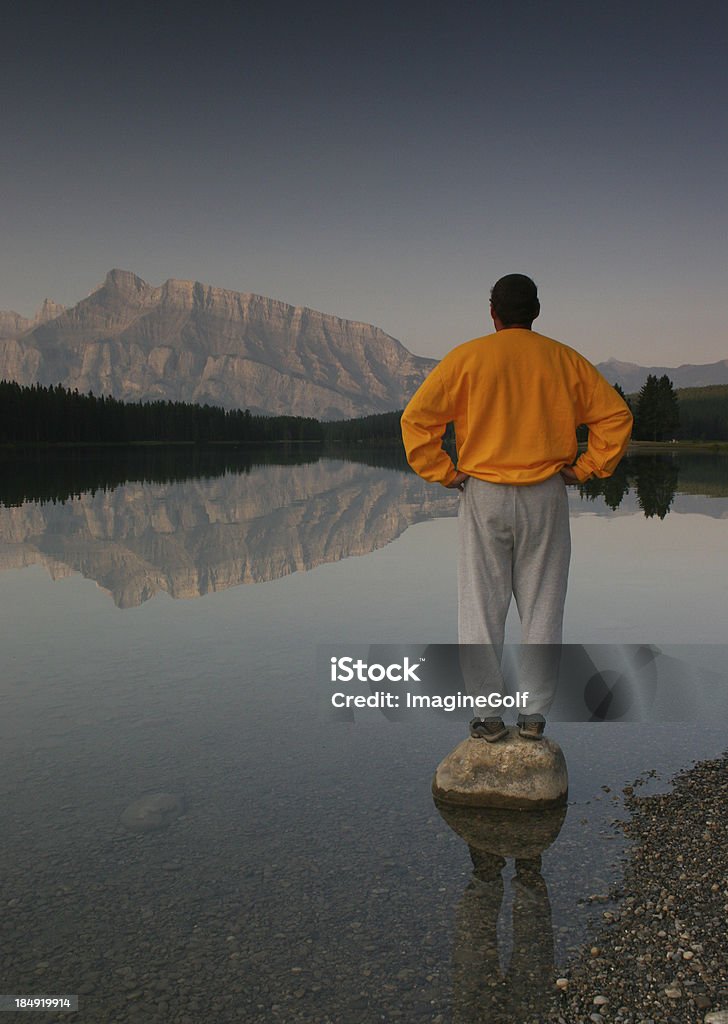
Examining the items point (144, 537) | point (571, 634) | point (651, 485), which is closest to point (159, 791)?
point (571, 634)

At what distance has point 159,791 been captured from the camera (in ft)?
21.3

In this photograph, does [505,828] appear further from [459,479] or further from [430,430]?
[430,430]

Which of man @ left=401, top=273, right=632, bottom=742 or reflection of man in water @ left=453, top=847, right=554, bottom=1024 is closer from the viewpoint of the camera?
reflection of man in water @ left=453, top=847, right=554, bottom=1024

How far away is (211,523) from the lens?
91.8ft

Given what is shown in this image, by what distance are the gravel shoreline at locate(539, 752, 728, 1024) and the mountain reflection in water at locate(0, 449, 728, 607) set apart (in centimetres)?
1087

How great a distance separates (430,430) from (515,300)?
1.28 m

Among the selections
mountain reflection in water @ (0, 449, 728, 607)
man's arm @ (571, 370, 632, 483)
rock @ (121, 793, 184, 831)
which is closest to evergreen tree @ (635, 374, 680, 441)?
mountain reflection in water @ (0, 449, 728, 607)

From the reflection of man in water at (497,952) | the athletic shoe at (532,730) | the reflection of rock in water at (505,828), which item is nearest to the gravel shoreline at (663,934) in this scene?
the reflection of man in water at (497,952)

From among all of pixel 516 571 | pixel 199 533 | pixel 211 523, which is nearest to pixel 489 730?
pixel 516 571

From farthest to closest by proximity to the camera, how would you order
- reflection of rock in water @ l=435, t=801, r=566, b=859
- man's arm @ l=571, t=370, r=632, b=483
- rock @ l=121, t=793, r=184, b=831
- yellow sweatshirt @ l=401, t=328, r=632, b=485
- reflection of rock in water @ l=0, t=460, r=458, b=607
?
reflection of rock in water @ l=0, t=460, r=458, b=607 → man's arm @ l=571, t=370, r=632, b=483 → yellow sweatshirt @ l=401, t=328, r=632, b=485 → rock @ l=121, t=793, r=184, b=831 → reflection of rock in water @ l=435, t=801, r=566, b=859

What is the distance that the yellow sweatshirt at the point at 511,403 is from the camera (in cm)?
659

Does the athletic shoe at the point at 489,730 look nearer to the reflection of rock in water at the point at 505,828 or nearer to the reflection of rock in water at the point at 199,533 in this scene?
the reflection of rock in water at the point at 505,828

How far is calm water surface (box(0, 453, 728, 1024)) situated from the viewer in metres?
4.32

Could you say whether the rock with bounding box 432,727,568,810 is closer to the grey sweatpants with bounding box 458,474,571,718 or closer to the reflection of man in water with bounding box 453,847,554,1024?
the grey sweatpants with bounding box 458,474,571,718
